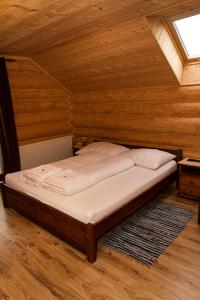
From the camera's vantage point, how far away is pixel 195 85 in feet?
10.4

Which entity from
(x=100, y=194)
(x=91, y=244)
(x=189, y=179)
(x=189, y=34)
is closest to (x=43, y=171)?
(x=100, y=194)

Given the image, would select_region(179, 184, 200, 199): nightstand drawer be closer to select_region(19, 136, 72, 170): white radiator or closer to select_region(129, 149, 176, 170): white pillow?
select_region(129, 149, 176, 170): white pillow

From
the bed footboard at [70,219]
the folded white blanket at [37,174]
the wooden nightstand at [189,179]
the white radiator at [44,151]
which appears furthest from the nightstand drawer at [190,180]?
the white radiator at [44,151]

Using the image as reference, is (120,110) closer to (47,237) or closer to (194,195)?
(194,195)

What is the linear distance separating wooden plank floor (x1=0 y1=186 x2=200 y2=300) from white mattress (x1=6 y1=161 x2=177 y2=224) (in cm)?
41

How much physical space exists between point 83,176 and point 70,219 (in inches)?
24.0

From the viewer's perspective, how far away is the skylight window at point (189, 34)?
2.77 m

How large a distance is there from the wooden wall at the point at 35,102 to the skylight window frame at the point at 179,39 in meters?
2.47

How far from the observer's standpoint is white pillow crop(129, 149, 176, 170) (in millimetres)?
Answer: 3174

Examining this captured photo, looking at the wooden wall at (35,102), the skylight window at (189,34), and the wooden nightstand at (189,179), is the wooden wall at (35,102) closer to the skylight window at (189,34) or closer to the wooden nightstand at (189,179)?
the skylight window at (189,34)

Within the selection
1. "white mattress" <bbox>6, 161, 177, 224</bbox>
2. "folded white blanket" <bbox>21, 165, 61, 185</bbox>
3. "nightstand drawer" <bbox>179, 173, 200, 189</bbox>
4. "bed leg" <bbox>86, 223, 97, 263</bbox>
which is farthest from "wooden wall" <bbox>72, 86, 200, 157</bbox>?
"bed leg" <bbox>86, 223, 97, 263</bbox>

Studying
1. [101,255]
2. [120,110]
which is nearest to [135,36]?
[120,110]

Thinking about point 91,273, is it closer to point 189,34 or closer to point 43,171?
point 43,171

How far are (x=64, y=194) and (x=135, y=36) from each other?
6.34 ft
